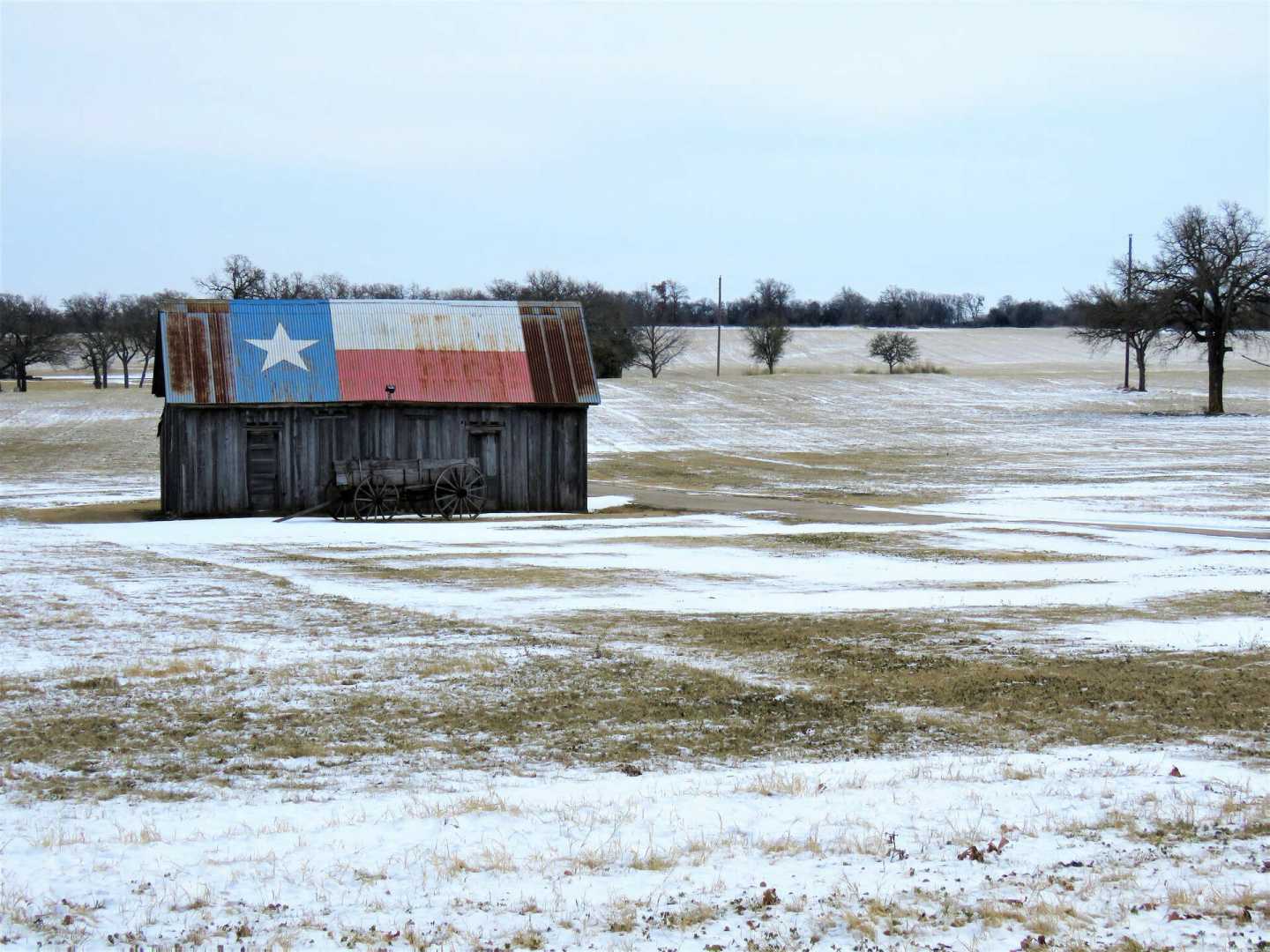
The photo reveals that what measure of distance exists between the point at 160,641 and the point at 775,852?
31.0 ft

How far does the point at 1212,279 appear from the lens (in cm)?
6462

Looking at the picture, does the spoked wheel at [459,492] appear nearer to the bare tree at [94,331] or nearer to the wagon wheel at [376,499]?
the wagon wheel at [376,499]

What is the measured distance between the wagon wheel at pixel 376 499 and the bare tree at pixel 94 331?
75621 millimetres

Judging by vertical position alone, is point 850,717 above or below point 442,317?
below

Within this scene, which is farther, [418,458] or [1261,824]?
[418,458]

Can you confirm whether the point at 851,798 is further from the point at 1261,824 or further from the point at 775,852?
the point at 1261,824

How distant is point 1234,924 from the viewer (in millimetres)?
6363

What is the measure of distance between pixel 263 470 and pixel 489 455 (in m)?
5.97

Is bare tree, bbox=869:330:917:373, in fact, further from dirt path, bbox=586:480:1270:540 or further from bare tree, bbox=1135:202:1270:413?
dirt path, bbox=586:480:1270:540

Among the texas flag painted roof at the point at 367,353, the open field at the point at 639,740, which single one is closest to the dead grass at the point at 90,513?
the texas flag painted roof at the point at 367,353

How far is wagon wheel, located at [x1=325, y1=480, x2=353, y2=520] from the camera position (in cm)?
Answer: 3306

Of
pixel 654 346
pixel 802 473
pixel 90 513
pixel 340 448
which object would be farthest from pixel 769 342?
pixel 90 513

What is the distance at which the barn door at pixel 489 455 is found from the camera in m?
35.4

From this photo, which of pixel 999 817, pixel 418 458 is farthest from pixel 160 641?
pixel 418 458
